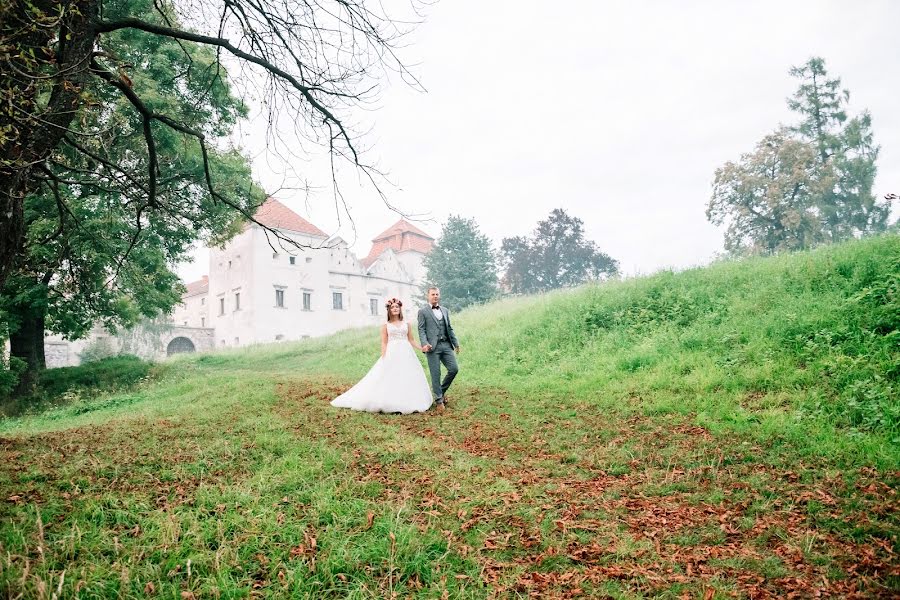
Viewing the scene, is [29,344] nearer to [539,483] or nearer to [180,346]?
[539,483]

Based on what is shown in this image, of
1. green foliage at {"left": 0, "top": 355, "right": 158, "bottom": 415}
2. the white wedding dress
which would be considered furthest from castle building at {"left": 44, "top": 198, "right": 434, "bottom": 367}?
the white wedding dress

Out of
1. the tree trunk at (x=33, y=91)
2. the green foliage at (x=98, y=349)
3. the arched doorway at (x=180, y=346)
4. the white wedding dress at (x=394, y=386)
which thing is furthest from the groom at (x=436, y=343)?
the arched doorway at (x=180, y=346)

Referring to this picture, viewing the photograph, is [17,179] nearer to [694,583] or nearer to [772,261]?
[694,583]

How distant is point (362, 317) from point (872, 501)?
47.5 m

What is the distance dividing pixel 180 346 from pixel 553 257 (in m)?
40.0

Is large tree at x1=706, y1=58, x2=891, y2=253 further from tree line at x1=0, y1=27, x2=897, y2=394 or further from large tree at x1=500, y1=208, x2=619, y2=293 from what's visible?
Answer: large tree at x1=500, y1=208, x2=619, y2=293

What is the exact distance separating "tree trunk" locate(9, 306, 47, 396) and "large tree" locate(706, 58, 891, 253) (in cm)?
4103

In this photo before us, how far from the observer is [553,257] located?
5359 cm

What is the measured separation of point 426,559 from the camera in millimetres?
3682

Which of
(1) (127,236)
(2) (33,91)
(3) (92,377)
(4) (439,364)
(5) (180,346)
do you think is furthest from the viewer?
(5) (180,346)

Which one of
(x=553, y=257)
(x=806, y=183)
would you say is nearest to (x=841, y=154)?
(x=806, y=183)

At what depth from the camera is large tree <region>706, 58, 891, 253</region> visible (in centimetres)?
3431

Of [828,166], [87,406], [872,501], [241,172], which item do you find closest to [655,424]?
[872,501]

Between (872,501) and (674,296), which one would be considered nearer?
(872,501)
